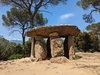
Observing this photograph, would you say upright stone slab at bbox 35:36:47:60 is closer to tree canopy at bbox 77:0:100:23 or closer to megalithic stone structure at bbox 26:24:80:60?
megalithic stone structure at bbox 26:24:80:60

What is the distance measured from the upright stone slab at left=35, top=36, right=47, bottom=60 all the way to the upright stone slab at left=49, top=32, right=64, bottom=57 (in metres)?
0.48

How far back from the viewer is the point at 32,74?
655cm

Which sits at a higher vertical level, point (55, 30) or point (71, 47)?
point (55, 30)

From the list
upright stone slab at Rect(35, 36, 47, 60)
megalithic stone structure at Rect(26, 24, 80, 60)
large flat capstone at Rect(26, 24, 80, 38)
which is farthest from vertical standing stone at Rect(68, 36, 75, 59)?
upright stone slab at Rect(35, 36, 47, 60)

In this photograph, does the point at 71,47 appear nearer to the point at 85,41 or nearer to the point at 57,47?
the point at 57,47

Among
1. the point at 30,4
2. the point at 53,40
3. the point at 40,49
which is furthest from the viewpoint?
the point at 30,4

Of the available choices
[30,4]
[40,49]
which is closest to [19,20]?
[30,4]

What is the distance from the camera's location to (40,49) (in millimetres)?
10023

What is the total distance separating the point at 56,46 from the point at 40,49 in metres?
0.86

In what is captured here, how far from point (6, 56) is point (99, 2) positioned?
883 centimetres

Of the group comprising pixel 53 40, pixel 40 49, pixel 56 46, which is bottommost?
pixel 40 49

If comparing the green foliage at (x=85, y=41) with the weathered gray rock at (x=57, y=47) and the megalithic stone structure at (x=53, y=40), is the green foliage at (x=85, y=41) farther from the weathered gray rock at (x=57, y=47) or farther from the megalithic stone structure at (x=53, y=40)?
the weathered gray rock at (x=57, y=47)

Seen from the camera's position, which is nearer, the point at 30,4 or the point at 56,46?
the point at 56,46

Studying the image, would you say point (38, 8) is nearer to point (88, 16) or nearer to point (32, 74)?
point (88, 16)
